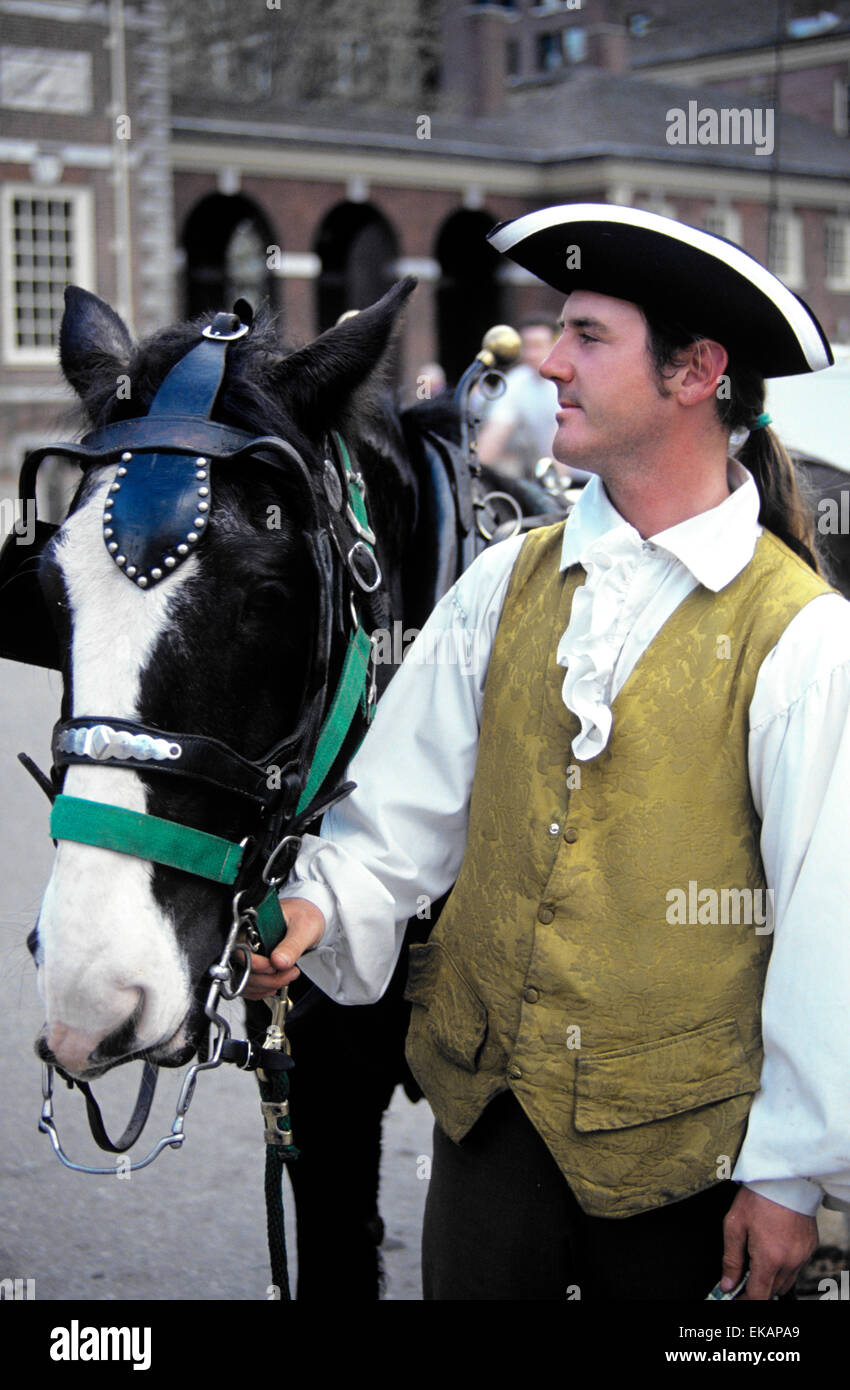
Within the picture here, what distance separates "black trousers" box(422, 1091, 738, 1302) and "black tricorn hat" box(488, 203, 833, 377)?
1073 millimetres

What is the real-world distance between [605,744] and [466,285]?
28998 millimetres

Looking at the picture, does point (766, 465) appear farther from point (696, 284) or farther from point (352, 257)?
point (352, 257)

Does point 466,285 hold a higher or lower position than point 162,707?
higher

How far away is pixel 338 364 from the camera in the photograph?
1.90m

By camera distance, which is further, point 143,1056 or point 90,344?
point 90,344

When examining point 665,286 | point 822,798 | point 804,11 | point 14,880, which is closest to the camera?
point 822,798

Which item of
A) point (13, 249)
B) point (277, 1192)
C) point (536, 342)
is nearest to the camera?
point (277, 1192)

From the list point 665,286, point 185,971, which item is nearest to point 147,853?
point 185,971

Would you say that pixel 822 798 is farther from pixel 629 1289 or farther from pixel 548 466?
pixel 548 466

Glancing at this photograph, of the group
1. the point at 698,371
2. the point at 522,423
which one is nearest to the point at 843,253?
the point at 522,423

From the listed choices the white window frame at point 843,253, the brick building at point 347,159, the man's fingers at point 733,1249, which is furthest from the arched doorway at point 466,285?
the man's fingers at point 733,1249

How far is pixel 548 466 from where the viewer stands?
3.28 meters

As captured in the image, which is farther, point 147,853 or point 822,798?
point 822,798

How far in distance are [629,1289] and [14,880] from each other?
4.35 meters
